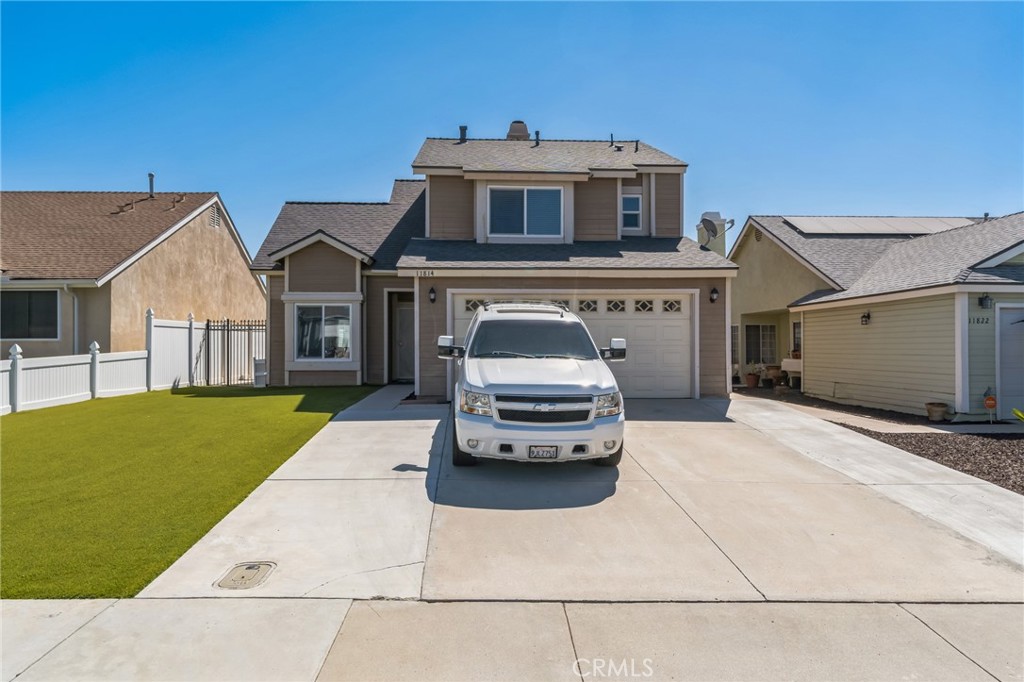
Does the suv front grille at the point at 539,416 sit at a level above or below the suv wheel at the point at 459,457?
above

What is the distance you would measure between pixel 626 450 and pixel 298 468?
451cm

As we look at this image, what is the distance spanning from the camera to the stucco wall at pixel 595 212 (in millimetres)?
14969

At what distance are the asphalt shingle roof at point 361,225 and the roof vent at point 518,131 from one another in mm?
3772

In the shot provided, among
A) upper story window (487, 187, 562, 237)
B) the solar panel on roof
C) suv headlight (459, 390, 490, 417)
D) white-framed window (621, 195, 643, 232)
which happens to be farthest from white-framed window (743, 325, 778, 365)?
suv headlight (459, 390, 490, 417)

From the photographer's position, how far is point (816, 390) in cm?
1745

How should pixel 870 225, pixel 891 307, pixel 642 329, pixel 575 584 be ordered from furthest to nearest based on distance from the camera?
pixel 870 225 < pixel 891 307 < pixel 642 329 < pixel 575 584

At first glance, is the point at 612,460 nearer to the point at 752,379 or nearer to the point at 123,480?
the point at 123,480

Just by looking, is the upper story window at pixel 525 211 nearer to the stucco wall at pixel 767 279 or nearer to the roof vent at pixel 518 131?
the roof vent at pixel 518 131

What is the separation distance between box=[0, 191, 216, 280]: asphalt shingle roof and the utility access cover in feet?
48.5

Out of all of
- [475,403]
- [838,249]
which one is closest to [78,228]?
[475,403]

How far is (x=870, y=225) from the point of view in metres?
20.2

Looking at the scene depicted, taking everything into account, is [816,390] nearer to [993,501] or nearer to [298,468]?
[993,501]

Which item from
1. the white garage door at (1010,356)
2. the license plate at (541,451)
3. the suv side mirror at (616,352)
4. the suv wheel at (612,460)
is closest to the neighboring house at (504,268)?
the suv side mirror at (616,352)

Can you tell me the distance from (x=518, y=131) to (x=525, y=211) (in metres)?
6.25
